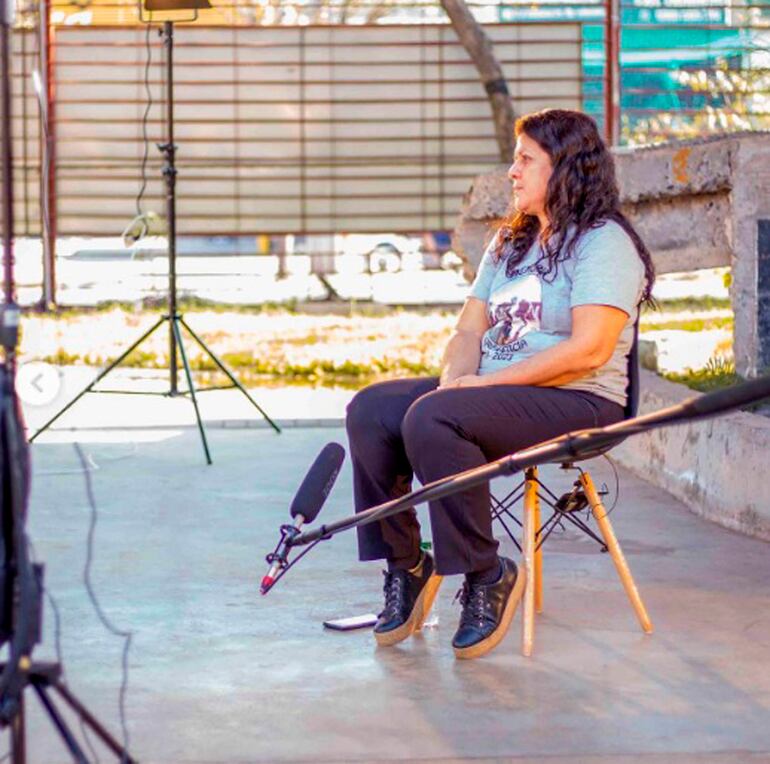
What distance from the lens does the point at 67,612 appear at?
446 cm

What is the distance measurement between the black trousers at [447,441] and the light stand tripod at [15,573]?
62.2 inches

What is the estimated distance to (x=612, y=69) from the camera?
542 inches

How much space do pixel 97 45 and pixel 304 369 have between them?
5258 millimetres

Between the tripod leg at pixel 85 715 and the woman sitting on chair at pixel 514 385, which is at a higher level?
the woman sitting on chair at pixel 514 385

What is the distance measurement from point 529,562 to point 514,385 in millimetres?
420

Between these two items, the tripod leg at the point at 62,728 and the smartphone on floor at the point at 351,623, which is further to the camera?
the smartphone on floor at the point at 351,623

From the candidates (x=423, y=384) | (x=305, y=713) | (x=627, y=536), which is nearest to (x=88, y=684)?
(x=305, y=713)

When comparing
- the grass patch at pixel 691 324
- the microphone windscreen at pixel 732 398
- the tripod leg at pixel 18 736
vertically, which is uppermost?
the microphone windscreen at pixel 732 398

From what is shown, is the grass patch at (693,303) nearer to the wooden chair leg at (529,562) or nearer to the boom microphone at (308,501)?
the wooden chair leg at (529,562)

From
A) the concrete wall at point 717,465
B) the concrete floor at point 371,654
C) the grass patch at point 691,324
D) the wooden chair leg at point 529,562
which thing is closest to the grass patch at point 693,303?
Result: the grass patch at point 691,324

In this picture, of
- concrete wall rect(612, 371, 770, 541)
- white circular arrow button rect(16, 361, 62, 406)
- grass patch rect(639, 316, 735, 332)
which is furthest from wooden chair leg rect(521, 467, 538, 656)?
grass patch rect(639, 316, 735, 332)

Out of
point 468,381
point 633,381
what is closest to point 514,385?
point 468,381

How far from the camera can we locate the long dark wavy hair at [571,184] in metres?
4.22

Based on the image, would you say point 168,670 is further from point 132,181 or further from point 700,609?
point 132,181
